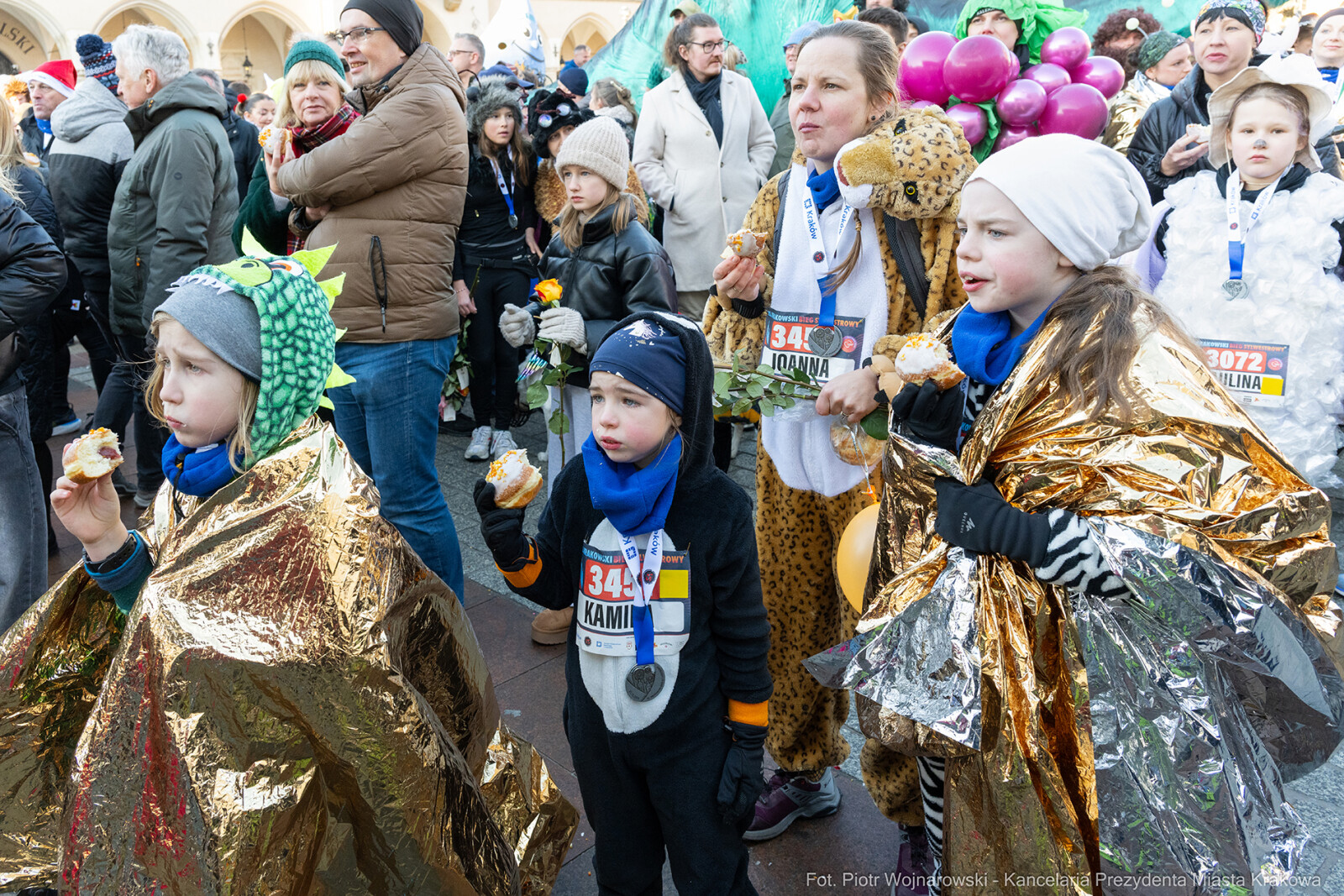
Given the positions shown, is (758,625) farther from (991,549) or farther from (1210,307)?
(1210,307)

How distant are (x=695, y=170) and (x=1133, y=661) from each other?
15.0ft

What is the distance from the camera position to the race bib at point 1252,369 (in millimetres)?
3662

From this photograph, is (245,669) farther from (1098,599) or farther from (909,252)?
(909,252)

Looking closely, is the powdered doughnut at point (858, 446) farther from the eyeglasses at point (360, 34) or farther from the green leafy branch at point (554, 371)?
the eyeglasses at point (360, 34)

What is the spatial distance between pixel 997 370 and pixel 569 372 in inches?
81.8

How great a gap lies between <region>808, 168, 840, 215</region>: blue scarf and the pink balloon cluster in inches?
92.9

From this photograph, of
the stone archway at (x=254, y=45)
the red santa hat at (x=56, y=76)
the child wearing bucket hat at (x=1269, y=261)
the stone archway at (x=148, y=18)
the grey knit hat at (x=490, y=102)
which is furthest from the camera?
the stone archway at (x=254, y=45)

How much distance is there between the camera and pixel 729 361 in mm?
2680

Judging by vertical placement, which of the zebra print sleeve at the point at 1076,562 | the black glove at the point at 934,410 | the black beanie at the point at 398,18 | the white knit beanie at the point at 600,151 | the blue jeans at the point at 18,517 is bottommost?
the blue jeans at the point at 18,517

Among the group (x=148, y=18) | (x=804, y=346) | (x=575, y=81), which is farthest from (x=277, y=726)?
(x=148, y=18)

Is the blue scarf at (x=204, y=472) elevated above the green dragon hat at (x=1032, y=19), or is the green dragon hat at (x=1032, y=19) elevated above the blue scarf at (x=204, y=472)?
the green dragon hat at (x=1032, y=19)

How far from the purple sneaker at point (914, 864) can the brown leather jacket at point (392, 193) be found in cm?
227

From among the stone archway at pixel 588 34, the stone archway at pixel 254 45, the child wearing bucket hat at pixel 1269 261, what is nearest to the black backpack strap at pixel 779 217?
the child wearing bucket hat at pixel 1269 261

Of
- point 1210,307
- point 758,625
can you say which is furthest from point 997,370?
point 1210,307
